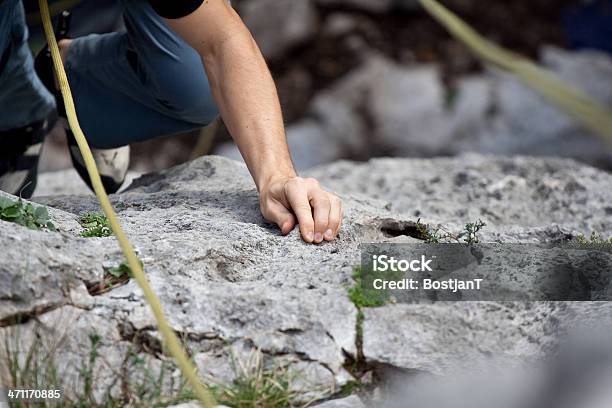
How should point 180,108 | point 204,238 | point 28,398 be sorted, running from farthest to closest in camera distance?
point 180,108, point 204,238, point 28,398

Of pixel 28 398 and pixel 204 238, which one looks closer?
pixel 28 398

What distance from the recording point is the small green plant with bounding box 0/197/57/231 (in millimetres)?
1627

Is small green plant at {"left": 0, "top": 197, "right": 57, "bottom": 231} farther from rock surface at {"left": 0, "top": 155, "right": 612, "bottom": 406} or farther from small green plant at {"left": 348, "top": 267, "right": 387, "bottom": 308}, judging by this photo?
small green plant at {"left": 348, "top": 267, "right": 387, "bottom": 308}

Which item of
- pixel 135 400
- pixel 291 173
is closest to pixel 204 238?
pixel 291 173

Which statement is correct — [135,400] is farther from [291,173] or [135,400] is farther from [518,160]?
[518,160]

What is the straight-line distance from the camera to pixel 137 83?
228 centimetres

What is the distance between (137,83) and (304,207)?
29.0 inches

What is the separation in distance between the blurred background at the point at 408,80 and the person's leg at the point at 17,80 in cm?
225

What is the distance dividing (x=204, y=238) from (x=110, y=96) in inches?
32.2

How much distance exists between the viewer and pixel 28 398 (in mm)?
1319

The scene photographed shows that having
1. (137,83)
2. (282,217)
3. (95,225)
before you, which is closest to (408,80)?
(137,83)

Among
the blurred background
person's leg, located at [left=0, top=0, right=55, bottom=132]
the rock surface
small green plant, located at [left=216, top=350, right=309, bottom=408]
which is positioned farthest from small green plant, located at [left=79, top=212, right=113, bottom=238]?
the blurred background

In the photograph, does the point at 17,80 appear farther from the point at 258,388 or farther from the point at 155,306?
the point at 258,388

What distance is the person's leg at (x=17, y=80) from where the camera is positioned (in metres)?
2.13
